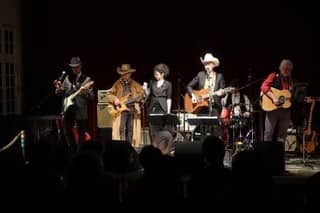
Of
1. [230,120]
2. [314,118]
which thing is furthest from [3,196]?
[314,118]

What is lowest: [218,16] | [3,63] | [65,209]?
[65,209]

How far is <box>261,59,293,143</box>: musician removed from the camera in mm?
9922

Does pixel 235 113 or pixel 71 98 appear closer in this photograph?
pixel 71 98

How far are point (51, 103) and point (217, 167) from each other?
427 inches

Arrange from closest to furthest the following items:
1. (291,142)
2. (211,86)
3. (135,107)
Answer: (211,86) < (135,107) < (291,142)

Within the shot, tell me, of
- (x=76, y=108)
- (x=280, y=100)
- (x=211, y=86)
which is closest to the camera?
(x=280, y=100)

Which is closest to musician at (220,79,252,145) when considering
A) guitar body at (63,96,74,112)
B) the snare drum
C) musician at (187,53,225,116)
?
musician at (187,53,225,116)

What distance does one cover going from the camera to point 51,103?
14922 millimetres

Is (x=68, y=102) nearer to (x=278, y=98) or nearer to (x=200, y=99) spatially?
(x=200, y=99)

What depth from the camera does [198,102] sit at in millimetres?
10938

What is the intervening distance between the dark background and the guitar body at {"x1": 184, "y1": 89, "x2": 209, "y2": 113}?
5.23ft

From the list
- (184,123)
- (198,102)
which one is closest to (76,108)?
(184,123)

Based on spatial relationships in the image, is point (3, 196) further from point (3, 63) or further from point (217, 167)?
point (3, 63)

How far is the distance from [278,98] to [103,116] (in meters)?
4.41
